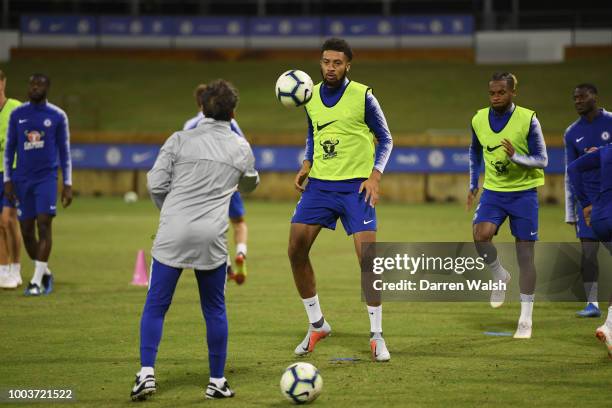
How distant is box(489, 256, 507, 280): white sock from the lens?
10664 mm

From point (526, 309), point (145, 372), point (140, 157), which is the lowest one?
point (140, 157)

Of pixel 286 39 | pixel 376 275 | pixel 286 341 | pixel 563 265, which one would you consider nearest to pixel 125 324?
pixel 286 341

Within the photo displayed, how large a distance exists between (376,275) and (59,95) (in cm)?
3226

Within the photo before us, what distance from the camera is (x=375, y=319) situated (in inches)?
329

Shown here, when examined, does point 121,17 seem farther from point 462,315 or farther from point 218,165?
point 218,165

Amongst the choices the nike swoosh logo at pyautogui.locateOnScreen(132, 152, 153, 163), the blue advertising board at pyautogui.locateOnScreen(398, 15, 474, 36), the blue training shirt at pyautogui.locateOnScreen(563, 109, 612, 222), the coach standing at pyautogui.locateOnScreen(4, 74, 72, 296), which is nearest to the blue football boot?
the blue training shirt at pyautogui.locateOnScreen(563, 109, 612, 222)

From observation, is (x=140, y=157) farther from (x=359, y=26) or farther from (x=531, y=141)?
(x=531, y=141)

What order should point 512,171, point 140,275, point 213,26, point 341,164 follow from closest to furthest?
1. point 341,164
2. point 512,171
3. point 140,275
4. point 213,26

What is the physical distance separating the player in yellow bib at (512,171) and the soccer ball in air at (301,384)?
3.32 metres

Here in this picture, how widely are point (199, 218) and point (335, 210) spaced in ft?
6.62

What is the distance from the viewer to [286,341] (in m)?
9.09

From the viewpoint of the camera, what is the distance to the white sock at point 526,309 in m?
9.33

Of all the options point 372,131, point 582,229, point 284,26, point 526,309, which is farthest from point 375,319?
point 284,26

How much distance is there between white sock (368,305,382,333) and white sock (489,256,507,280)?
8.37ft
